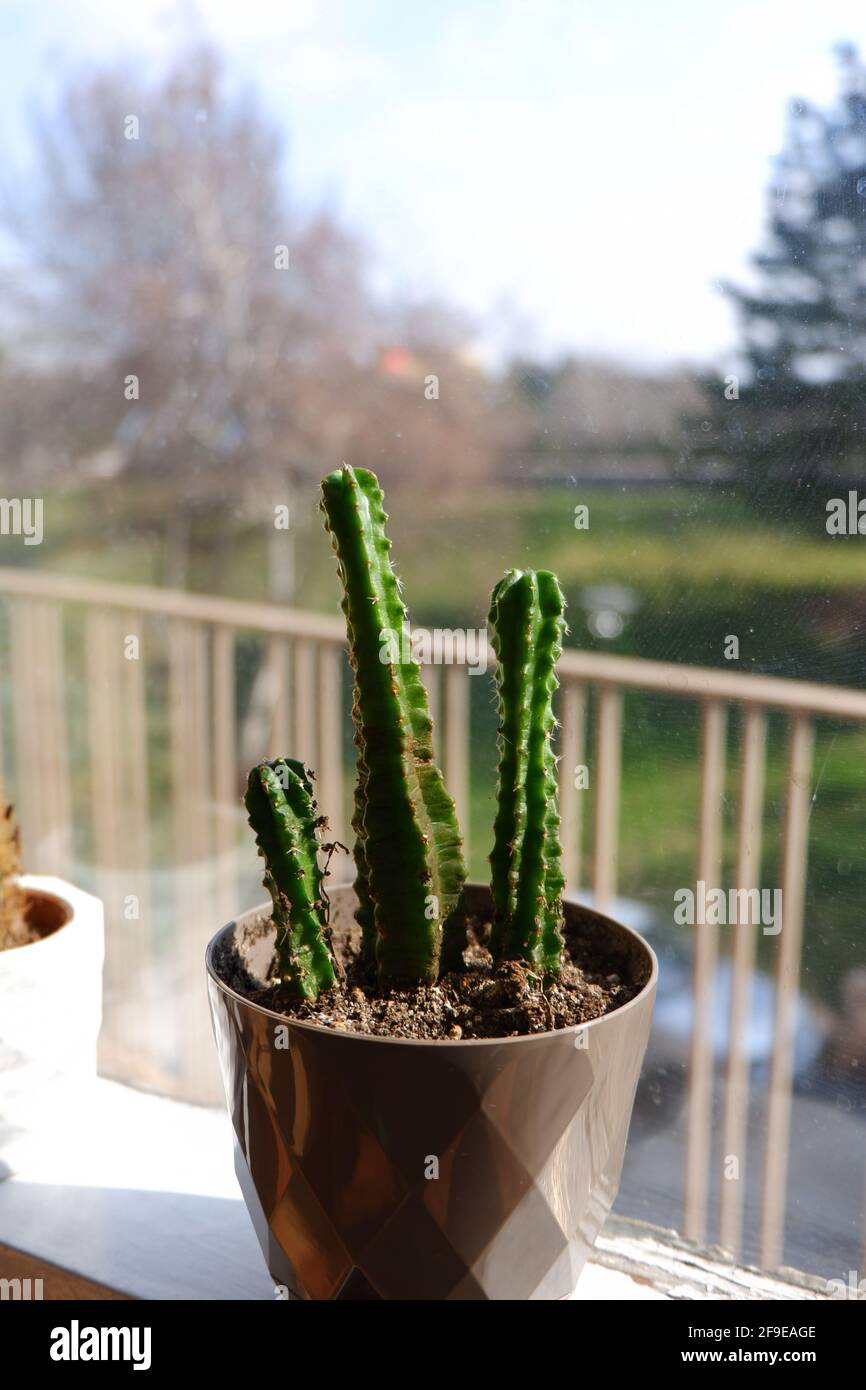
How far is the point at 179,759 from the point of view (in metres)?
1.90

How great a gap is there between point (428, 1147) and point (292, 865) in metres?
0.16

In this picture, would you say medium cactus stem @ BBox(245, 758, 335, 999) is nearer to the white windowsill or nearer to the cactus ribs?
the cactus ribs

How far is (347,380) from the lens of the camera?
1921 mm

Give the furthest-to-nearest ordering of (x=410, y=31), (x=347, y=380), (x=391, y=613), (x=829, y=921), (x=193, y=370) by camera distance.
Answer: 1. (x=193, y=370)
2. (x=347, y=380)
3. (x=410, y=31)
4. (x=829, y=921)
5. (x=391, y=613)

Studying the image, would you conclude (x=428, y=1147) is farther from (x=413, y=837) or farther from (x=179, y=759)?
(x=179, y=759)

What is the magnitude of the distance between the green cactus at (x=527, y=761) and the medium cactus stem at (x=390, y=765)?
34 millimetres

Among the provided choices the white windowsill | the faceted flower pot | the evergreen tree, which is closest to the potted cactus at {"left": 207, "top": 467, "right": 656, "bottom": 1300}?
the faceted flower pot

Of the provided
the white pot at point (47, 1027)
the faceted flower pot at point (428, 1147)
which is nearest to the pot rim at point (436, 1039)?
the faceted flower pot at point (428, 1147)

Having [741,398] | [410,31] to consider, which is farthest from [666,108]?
[410,31]

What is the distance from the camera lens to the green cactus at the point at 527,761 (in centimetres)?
57

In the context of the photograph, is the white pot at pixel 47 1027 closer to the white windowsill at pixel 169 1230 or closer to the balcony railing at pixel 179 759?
the white windowsill at pixel 169 1230

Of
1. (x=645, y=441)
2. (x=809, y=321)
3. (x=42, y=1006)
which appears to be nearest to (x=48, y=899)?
(x=42, y=1006)
